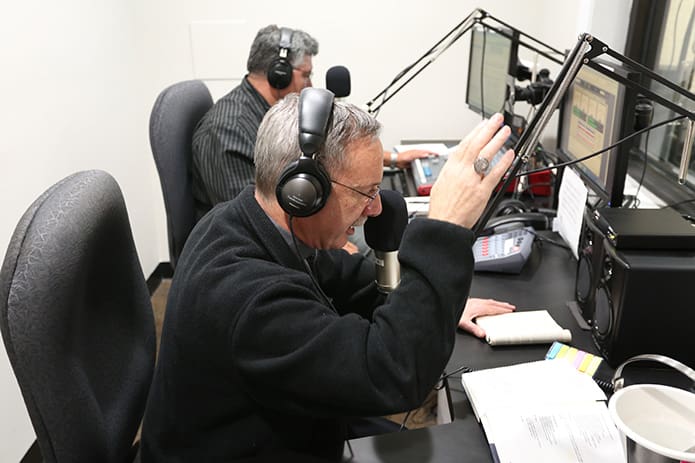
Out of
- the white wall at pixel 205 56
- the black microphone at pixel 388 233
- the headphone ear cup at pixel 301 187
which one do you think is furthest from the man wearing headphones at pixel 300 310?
the white wall at pixel 205 56

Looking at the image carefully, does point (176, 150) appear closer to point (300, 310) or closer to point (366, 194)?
point (366, 194)

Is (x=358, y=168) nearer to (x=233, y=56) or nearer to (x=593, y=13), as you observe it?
(x=593, y=13)

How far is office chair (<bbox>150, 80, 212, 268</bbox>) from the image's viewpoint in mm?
1693

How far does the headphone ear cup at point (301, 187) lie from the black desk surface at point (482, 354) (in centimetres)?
37

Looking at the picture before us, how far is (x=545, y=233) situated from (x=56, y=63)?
1648 millimetres

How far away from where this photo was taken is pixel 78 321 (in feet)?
2.78

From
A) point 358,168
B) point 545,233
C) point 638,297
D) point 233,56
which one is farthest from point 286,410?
point 233,56

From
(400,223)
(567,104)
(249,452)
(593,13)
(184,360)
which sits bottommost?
(249,452)

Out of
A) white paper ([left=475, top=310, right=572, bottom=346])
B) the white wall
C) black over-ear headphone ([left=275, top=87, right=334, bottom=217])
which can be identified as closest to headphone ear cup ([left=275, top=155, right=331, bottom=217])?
black over-ear headphone ([left=275, top=87, right=334, bottom=217])

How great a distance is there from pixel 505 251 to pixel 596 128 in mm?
370

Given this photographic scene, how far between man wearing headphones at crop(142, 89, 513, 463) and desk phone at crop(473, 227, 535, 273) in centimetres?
59

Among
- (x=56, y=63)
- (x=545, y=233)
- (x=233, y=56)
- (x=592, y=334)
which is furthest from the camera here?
(x=233, y=56)

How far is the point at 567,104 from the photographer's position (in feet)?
5.57

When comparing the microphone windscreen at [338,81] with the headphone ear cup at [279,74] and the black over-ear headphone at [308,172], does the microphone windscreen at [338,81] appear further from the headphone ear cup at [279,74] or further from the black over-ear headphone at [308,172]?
the black over-ear headphone at [308,172]
